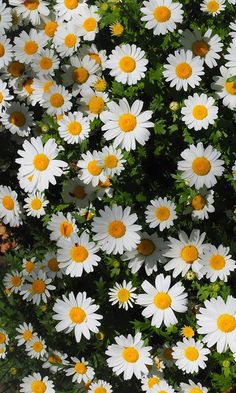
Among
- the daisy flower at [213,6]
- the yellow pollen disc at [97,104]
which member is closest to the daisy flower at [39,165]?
the yellow pollen disc at [97,104]

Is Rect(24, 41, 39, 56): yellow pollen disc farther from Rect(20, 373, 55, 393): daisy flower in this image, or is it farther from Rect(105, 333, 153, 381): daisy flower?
Rect(20, 373, 55, 393): daisy flower

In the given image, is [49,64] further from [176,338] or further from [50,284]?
[176,338]

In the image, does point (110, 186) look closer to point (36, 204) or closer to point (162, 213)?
point (162, 213)

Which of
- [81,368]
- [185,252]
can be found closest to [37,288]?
[81,368]

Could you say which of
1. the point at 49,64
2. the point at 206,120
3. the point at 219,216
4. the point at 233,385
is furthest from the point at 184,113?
the point at 233,385

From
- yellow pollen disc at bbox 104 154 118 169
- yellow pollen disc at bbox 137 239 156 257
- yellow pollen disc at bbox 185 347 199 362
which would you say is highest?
yellow pollen disc at bbox 104 154 118 169

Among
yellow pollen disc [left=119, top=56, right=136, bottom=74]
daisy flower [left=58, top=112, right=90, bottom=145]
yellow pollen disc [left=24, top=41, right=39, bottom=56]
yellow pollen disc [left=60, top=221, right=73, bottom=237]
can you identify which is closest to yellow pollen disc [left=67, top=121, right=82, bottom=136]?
daisy flower [left=58, top=112, right=90, bottom=145]
